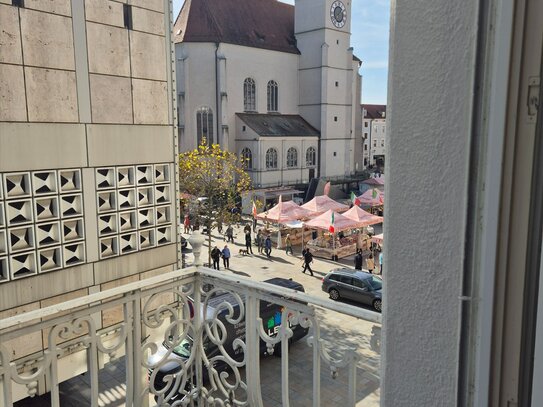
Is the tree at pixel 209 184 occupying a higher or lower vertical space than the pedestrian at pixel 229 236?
higher

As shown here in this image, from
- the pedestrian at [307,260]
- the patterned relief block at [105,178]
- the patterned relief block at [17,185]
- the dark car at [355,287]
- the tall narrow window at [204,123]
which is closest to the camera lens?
the patterned relief block at [17,185]

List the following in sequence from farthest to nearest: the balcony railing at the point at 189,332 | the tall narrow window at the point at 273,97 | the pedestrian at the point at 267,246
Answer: the tall narrow window at the point at 273,97
the pedestrian at the point at 267,246
the balcony railing at the point at 189,332

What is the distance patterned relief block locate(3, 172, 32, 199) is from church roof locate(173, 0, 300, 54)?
36409 mm

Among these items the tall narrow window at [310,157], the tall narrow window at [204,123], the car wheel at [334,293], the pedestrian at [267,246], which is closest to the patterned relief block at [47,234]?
the car wheel at [334,293]

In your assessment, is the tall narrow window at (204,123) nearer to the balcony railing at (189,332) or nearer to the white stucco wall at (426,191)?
the balcony railing at (189,332)

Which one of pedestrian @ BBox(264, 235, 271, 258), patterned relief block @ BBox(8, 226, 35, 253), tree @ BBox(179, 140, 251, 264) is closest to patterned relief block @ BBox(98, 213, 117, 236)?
patterned relief block @ BBox(8, 226, 35, 253)

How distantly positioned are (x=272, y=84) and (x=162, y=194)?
38303 mm

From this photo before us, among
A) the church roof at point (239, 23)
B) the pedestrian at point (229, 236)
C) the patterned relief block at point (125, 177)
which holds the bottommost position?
the pedestrian at point (229, 236)

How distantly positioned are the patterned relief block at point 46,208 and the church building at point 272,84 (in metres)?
31.9

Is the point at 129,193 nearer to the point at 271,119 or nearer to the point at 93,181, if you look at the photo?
the point at 93,181

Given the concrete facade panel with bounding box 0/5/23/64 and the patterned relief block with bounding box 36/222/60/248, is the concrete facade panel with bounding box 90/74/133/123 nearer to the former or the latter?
the concrete facade panel with bounding box 0/5/23/64

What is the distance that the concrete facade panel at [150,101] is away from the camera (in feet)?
27.9

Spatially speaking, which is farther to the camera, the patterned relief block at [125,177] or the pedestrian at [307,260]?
the pedestrian at [307,260]

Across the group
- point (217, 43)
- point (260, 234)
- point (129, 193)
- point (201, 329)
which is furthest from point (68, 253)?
point (217, 43)
